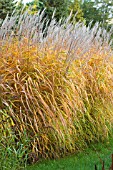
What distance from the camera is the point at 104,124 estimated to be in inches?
183

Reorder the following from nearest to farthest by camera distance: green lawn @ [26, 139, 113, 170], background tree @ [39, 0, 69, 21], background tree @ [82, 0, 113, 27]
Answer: green lawn @ [26, 139, 113, 170] < background tree @ [39, 0, 69, 21] < background tree @ [82, 0, 113, 27]

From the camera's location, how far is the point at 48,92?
12.8 ft

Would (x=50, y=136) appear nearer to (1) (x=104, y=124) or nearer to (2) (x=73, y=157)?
(2) (x=73, y=157)

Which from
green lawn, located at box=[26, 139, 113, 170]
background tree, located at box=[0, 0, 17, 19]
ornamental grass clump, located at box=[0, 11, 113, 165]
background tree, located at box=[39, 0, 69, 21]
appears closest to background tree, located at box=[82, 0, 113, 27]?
background tree, located at box=[39, 0, 69, 21]

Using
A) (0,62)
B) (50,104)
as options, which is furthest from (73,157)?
(0,62)

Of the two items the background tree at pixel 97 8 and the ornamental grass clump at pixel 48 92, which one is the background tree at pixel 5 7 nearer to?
the ornamental grass clump at pixel 48 92

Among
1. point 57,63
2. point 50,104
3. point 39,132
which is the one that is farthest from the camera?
point 57,63

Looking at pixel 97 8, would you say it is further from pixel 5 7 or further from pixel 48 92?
pixel 48 92

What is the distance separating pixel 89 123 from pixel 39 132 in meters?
1.17

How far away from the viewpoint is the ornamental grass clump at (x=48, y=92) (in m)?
3.62

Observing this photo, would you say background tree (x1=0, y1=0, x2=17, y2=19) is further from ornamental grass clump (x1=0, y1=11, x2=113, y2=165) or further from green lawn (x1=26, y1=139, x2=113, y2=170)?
green lawn (x1=26, y1=139, x2=113, y2=170)

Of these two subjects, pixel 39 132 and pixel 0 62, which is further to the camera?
pixel 0 62

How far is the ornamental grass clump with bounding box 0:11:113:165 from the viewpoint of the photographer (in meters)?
3.62

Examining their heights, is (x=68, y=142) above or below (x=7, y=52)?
below
